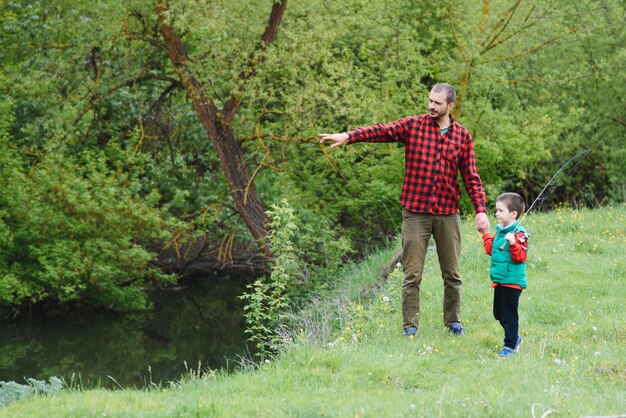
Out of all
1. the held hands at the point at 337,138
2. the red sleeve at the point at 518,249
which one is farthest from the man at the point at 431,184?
the red sleeve at the point at 518,249

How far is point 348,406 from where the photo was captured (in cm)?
519

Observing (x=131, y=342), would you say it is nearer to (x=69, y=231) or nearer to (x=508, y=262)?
(x=69, y=231)

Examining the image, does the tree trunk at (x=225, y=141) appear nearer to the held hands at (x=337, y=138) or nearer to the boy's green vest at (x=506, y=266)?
the held hands at (x=337, y=138)

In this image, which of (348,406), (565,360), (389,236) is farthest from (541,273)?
(389,236)

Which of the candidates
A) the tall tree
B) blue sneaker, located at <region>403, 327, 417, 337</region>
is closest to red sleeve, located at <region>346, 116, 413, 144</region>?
blue sneaker, located at <region>403, 327, 417, 337</region>

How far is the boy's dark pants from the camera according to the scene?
22.1ft

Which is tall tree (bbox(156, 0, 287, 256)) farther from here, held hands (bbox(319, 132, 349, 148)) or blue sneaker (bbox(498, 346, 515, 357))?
blue sneaker (bbox(498, 346, 515, 357))

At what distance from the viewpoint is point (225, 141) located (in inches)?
671

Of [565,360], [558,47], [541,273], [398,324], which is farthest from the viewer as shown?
[558,47]

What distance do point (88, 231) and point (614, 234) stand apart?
32.9 ft

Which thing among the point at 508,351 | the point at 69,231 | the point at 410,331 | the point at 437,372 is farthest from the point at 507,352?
the point at 69,231

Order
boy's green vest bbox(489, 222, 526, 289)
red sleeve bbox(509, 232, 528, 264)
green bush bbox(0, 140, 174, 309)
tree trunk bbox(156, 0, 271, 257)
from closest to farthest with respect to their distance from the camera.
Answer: red sleeve bbox(509, 232, 528, 264), boy's green vest bbox(489, 222, 526, 289), green bush bbox(0, 140, 174, 309), tree trunk bbox(156, 0, 271, 257)

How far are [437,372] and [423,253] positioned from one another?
1450 millimetres

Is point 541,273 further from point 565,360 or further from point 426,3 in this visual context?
point 426,3
